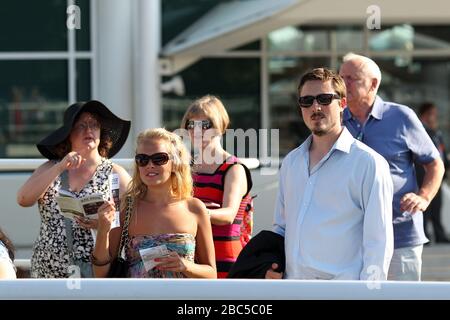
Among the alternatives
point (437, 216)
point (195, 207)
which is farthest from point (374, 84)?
point (437, 216)

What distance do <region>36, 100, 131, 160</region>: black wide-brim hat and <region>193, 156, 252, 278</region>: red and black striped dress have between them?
1.35ft

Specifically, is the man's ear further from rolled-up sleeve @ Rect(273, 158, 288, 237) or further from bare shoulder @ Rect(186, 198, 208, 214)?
bare shoulder @ Rect(186, 198, 208, 214)

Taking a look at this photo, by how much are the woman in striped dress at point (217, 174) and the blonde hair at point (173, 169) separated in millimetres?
625

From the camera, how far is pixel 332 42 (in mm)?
13062

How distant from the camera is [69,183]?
434cm

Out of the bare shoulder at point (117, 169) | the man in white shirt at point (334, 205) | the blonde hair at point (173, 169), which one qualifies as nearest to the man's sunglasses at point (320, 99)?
the man in white shirt at point (334, 205)

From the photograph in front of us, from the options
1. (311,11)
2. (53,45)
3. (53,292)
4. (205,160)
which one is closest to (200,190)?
(205,160)

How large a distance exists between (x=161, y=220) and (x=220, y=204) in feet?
2.60

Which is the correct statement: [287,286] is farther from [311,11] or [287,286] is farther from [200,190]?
[311,11]

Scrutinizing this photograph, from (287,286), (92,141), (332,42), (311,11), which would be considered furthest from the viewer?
(332,42)

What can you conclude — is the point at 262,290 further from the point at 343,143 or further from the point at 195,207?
the point at 195,207

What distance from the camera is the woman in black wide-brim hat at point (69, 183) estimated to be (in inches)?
167

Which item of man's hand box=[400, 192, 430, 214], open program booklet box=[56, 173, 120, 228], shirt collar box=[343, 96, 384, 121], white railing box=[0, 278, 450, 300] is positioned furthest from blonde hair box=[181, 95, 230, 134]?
white railing box=[0, 278, 450, 300]

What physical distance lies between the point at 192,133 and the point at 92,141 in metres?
0.52
